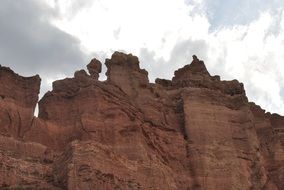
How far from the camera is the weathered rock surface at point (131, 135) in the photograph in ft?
153

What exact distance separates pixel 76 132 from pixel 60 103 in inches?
155

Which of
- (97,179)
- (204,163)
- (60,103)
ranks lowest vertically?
(97,179)

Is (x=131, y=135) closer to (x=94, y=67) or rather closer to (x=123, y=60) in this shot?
(x=94, y=67)

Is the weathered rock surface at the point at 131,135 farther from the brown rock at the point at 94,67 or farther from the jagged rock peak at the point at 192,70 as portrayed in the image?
the jagged rock peak at the point at 192,70

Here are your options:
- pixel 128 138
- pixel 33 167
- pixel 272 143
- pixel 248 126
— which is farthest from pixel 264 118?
pixel 33 167

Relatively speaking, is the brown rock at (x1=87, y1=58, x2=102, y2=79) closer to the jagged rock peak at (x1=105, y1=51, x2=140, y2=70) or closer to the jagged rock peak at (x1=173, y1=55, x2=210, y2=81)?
the jagged rock peak at (x1=105, y1=51, x2=140, y2=70)

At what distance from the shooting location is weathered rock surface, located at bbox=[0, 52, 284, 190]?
153ft

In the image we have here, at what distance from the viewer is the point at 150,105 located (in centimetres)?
5959

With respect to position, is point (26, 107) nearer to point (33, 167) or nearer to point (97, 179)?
point (33, 167)

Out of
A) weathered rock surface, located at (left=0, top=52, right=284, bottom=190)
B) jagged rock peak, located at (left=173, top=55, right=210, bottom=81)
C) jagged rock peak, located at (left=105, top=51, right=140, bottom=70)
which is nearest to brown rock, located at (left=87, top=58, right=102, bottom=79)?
weathered rock surface, located at (left=0, top=52, right=284, bottom=190)

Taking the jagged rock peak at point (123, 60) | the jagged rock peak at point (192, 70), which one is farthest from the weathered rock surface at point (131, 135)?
the jagged rock peak at point (192, 70)

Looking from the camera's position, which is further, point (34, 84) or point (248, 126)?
point (248, 126)

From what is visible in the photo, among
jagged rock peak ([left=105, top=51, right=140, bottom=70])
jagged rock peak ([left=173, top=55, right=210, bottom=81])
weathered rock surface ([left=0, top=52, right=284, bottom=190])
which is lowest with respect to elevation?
weathered rock surface ([left=0, top=52, right=284, bottom=190])

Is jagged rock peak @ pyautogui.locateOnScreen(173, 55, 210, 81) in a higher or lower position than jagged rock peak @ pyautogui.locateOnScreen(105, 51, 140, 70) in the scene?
higher
